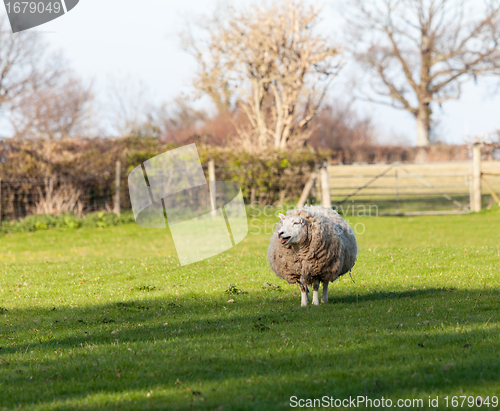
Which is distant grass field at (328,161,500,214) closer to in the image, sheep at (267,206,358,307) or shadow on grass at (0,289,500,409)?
sheep at (267,206,358,307)

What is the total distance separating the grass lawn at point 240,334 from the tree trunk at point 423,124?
3198 cm

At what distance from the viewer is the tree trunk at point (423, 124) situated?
42.0m

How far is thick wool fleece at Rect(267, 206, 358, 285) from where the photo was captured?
24.0 ft

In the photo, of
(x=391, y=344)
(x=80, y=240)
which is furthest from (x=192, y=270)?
(x=80, y=240)

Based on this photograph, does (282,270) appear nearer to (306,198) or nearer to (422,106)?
(306,198)

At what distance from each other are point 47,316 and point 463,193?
84.8 feet

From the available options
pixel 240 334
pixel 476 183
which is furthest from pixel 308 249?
pixel 476 183

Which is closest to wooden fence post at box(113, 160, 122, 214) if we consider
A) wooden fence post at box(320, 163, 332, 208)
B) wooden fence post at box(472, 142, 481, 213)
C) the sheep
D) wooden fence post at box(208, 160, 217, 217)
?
wooden fence post at box(208, 160, 217, 217)

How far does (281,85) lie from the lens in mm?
25891

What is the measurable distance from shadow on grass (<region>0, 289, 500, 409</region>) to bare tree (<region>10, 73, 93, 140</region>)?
32.5 meters

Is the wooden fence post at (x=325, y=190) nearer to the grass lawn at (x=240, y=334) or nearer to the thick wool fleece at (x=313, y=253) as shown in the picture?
the grass lawn at (x=240, y=334)

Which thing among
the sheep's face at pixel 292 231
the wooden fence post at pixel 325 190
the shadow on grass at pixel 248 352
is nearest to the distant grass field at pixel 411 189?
the wooden fence post at pixel 325 190

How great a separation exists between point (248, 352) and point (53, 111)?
40.2 meters

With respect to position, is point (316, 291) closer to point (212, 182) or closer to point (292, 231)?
point (292, 231)
